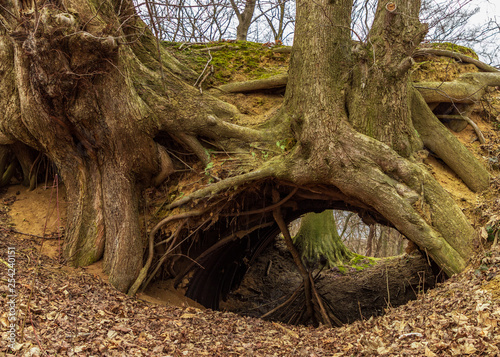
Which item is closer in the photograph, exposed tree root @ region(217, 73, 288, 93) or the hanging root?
exposed tree root @ region(217, 73, 288, 93)

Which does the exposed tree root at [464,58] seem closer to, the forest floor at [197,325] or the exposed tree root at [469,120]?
the exposed tree root at [469,120]

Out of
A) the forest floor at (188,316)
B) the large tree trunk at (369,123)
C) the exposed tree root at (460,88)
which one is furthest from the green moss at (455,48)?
the large tree trunk at (369,123)

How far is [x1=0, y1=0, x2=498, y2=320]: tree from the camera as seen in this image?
14.0 feet

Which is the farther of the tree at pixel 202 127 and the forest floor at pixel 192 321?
the tree at pixel 202 127

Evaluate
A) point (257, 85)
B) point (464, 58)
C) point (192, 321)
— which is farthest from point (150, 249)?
point (464, 58)

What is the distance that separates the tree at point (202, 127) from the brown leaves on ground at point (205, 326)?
0.65 meters

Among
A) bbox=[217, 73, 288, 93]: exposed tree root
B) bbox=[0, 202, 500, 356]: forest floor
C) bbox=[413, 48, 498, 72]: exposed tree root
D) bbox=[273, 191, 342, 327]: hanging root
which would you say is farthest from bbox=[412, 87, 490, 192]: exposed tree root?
bbox=[273, 191, 342, 327]: hanging root

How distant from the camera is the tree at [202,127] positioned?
427 cm

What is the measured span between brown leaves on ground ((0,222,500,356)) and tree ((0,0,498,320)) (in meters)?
0.65

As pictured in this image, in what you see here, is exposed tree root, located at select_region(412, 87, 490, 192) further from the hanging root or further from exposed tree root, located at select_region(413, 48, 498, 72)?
the hanging root

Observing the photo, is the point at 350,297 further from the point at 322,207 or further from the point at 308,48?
the point at 308,48

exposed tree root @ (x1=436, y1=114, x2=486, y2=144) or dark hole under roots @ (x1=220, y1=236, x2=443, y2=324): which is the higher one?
exposed tree root @ (x1=436, y1=114, x2=486, y2=144)

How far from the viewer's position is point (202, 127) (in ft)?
17.2

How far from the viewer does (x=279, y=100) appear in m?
6.12
